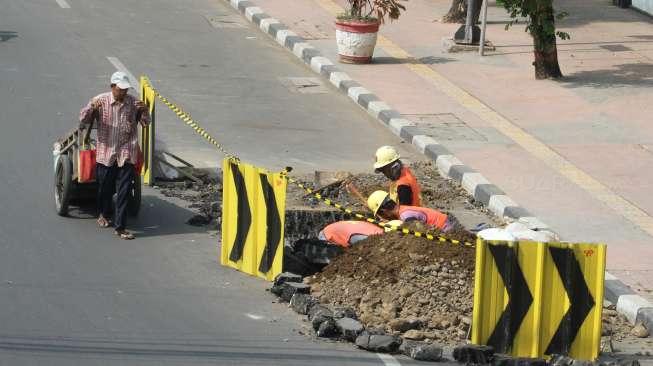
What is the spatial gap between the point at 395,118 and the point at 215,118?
8.28 feet

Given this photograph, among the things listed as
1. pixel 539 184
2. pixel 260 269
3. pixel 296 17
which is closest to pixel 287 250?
pixel 260 269

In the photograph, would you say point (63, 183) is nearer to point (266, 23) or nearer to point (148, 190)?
point (148, 190)

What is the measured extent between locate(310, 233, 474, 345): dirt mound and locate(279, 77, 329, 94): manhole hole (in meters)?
9.16

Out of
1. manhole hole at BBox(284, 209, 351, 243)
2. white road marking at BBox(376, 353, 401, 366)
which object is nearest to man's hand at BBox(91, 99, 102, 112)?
manhole hole at BBox(284, 209, 351, 243)

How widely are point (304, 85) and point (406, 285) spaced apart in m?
10.4

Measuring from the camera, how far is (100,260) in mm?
12555

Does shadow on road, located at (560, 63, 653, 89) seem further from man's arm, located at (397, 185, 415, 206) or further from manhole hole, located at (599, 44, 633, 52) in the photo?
man's arm, located at (397, 185, 415, 206)

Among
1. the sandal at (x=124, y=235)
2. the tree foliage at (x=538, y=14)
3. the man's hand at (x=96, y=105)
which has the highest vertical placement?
the tree foliage at (x=538, y=14)

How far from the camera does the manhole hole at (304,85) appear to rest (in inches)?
828

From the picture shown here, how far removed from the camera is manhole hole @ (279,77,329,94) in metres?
21.0

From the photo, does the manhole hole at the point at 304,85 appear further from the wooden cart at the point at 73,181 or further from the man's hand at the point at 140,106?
the man's hand at the point at 140,106

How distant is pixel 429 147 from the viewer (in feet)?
57.5

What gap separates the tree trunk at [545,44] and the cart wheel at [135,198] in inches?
363

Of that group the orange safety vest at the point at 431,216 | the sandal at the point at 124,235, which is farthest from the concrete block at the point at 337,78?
the orange safety vest at the point at 431,216
